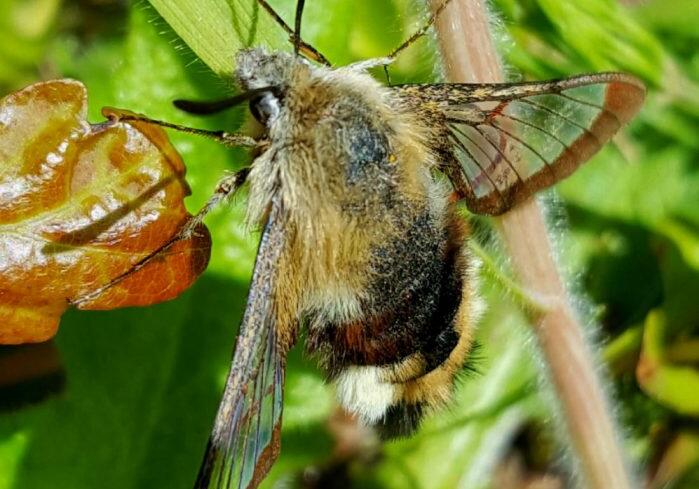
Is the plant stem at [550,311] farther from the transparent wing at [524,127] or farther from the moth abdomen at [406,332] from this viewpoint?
the moth abdomen at [406,332]

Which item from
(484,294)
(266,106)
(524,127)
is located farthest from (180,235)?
(484,294)

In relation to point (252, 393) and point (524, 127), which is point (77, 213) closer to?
point (252, 393)

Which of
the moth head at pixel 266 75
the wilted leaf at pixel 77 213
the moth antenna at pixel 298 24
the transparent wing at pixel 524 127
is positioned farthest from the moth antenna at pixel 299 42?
the wilted leaf at pixel 77 213

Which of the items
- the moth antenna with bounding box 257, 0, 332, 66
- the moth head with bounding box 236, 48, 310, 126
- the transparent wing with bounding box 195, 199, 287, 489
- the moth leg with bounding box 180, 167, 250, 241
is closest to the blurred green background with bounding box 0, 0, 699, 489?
the moth antenna with bounding box 257, 0, 332, 66

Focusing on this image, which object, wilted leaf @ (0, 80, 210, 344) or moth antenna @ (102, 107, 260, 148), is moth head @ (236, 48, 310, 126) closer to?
moth antenna @ (102, 107, 260, 148)

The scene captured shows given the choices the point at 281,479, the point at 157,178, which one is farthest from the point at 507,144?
the point at 281,479

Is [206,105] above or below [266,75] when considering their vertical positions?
below

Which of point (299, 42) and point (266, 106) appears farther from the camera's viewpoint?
point (299, 42)
